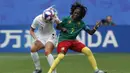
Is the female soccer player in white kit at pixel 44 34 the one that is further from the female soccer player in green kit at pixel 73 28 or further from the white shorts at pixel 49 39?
the female soccer player in green kit at pixel 73 28

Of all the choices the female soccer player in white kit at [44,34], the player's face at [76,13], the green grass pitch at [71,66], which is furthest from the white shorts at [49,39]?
the green grass pitch at [71,66]

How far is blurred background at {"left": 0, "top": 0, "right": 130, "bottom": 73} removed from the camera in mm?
16406

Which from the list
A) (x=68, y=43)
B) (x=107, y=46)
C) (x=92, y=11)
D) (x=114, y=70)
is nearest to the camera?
(x=68, y=43)

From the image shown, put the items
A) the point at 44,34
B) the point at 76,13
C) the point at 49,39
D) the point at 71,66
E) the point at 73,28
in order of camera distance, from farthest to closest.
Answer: the point at 71,66 → the point at 44,34 → the point at 49,39 → the point at 73,28 → the point at 76,13

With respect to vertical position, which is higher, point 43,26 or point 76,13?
point 76,13

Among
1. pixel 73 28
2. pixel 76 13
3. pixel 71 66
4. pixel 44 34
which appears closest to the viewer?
pixel 76 13

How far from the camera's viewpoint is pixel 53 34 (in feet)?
41.5

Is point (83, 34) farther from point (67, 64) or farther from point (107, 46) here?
point (67, 64)

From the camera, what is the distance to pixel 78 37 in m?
22.3

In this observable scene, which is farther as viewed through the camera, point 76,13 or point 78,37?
point 78,37

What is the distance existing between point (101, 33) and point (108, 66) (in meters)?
6.63

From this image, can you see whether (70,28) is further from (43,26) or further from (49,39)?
(43,26)

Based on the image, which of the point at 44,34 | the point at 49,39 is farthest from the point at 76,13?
the point at 44,34

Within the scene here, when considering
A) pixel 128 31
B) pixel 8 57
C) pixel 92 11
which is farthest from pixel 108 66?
pixel 92 11
